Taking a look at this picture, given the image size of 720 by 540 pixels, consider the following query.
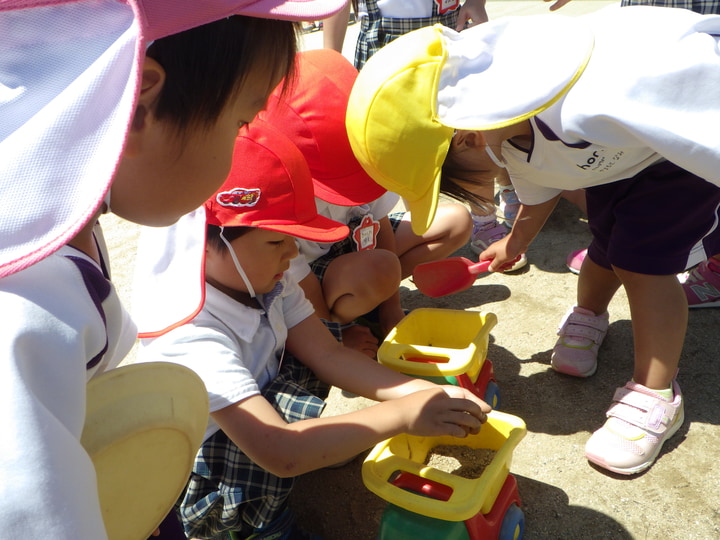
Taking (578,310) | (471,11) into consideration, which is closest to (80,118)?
(578,310)

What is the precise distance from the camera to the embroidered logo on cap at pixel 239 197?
3.31 feet

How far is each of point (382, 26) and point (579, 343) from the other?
4.36ft

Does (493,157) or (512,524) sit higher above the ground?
(493,157)

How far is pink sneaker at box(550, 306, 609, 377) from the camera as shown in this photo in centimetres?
140

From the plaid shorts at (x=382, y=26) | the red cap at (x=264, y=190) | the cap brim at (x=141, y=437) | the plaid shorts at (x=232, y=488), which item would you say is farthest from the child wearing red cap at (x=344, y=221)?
the plaid shorts at (x=382, y=26)

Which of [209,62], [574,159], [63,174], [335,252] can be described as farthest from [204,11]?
[335,252]

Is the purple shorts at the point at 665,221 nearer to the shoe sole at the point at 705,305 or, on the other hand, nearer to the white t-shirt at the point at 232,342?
the shoe sole at the point at 705,305

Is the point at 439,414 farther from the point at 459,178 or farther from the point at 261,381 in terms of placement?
the point at 459,178

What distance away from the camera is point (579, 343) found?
1.42 meters

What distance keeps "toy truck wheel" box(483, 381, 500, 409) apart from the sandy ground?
31 mm

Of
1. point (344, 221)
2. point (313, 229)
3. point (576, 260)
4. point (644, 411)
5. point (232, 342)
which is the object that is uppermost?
point (313, 229)

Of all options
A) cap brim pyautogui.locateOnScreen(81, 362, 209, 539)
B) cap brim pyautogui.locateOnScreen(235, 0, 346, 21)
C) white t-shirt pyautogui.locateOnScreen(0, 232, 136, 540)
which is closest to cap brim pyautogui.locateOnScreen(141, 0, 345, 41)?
cap brim pyautogui.locateOnScreen(235, 0, 346, 21)

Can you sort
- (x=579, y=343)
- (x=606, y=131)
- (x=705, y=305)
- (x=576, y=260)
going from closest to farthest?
(x=606, y=131) < (x=579, y=343) < (x=705, y=305) < (x=576, y=260)

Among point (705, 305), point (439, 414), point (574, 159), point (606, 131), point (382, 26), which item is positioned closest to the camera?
point (439, 414)
